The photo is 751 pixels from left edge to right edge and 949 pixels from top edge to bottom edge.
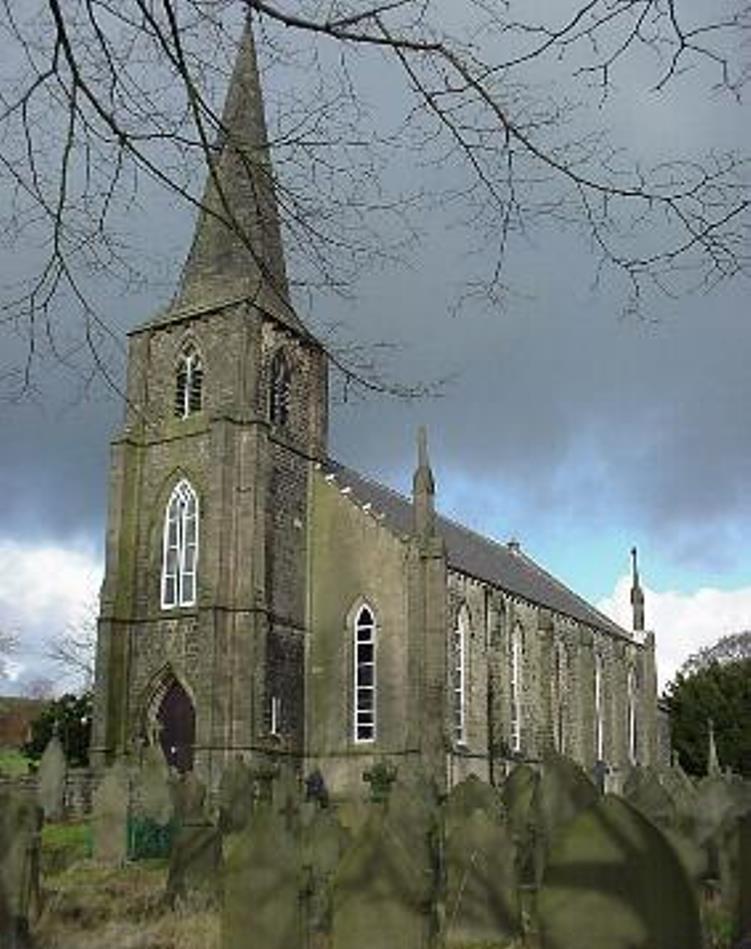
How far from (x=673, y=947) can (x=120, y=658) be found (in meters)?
26.0

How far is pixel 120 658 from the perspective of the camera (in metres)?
29.1

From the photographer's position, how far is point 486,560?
→ 41.3 meters

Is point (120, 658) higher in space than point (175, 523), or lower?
lower

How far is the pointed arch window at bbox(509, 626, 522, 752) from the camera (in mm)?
35719

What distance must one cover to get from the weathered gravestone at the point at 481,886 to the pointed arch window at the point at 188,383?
75.1 ft

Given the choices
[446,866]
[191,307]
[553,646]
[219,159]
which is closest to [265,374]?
[191,307]

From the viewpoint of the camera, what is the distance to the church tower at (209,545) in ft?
89.2

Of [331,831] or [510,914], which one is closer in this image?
[510,914]

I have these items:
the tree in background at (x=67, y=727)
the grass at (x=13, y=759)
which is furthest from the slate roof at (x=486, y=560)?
the grass at (x=13, y=759)

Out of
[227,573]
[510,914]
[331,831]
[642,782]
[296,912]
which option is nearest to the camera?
[296,912]

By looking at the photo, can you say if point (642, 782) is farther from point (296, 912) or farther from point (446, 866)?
point (296, 912)

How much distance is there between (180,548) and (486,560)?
14.8 m

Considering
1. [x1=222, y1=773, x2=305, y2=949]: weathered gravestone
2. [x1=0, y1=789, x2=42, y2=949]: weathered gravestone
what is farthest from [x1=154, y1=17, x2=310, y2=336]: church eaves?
[x1=0, y1=789, x2=42, y2=949]: weathered gravestone

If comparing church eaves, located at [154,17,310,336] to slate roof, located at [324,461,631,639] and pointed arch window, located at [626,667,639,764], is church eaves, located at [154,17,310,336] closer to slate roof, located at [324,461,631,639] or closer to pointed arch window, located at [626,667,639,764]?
slate roof, located at [324,461,631,639]
